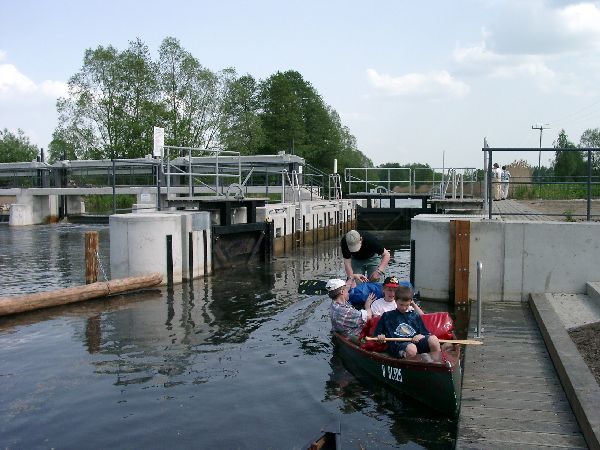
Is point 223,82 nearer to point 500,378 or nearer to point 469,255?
point 469,255

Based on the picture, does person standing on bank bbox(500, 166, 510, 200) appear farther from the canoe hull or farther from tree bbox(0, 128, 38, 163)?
tree bbox(0, 128, 38, 163)

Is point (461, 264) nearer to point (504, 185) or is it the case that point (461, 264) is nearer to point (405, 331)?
point (405, 331)

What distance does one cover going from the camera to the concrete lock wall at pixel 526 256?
11984mm

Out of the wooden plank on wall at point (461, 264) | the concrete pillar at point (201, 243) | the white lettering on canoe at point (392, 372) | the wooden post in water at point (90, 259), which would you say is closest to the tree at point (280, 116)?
the concrete pillar at point (201, 243)

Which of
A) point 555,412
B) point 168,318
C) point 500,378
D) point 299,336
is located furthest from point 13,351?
point 555,412

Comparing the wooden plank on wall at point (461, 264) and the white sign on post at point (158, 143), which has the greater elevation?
the white sign on post at point (158, 143)

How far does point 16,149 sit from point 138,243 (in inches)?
2626

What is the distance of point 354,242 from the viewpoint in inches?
475

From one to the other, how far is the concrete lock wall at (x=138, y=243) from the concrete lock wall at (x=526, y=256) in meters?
6.77

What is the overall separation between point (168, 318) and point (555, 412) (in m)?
8.01

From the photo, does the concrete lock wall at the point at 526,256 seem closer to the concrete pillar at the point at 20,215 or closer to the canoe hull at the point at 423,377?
the canoe hull at the point at 423,377

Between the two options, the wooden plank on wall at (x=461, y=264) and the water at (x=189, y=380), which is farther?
the wooden plank on wall at (x=461, y=264)

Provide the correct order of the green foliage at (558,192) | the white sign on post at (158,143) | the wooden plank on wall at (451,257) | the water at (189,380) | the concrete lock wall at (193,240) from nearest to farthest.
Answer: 1. the water at (189,380)
2. the wooden plank on wall at (451,257)
3. the concrete lock wall at (193,240)
4. the white sign on post at (158,143)
5. the green foliage at (558,192)

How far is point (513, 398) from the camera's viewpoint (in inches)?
287
